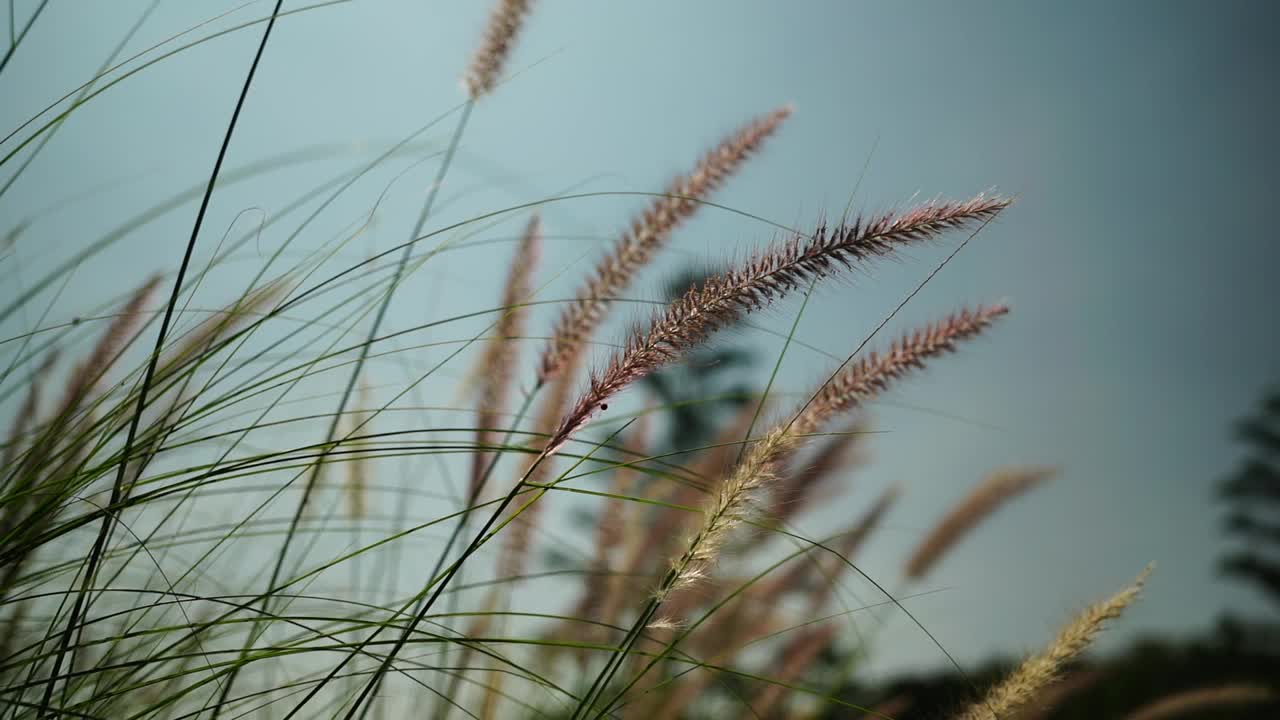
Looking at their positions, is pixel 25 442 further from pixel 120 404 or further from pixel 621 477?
pixel 621 477

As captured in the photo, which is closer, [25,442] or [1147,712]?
[25,442]

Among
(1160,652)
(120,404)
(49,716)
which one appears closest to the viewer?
(49,716)

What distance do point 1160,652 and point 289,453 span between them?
598cm

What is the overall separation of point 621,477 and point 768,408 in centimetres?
88

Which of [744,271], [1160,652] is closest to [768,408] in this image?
[744,271]

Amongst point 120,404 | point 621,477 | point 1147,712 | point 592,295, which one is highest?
point 592,295

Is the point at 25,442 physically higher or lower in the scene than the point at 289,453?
higher

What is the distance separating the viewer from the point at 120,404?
112cm

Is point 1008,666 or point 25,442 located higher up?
point 25,442

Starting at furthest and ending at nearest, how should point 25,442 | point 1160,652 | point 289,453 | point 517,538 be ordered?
1. point 1160,652
2. point 517,538
3. point 25,442
4. point 289,453

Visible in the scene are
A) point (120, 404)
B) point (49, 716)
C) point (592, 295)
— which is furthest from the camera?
point (592, 295)

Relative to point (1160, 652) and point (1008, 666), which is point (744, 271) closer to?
point (1008, 666)

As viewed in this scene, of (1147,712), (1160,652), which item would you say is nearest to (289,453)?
(1147,712)

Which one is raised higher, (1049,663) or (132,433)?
(132,433)
